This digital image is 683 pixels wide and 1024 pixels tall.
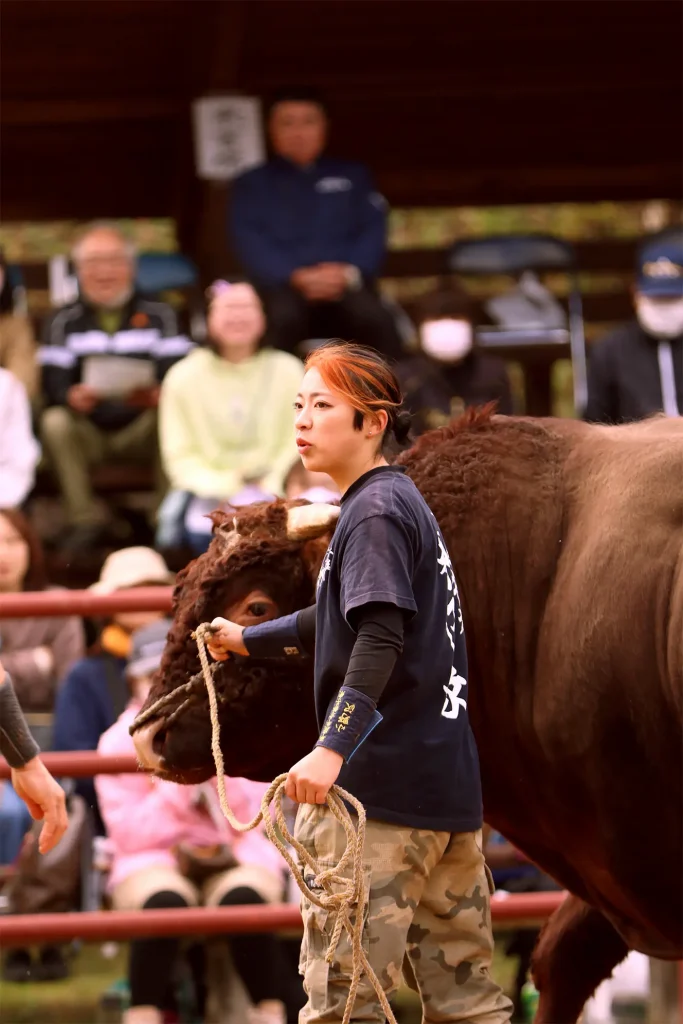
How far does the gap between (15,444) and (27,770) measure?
3.98 metres

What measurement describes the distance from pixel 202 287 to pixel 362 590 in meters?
7.56

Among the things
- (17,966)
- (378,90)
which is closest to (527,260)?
(378,90)

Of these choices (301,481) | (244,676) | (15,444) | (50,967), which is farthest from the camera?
(15,444)

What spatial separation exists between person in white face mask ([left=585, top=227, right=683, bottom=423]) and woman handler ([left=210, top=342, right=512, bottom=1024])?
435 centimetres

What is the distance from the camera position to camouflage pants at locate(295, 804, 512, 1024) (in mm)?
3393

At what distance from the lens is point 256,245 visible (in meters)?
9.04

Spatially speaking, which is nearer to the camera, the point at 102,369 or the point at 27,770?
the point at 27,770

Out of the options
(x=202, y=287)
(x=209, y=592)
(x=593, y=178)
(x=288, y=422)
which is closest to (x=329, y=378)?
(x=209, y=592)

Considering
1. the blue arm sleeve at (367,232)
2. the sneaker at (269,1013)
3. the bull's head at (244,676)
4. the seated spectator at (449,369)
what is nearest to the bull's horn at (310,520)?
the bull's head at (244,676)

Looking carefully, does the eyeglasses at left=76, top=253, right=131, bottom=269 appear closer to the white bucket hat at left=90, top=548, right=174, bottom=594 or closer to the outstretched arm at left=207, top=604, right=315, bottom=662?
the white bucket hat at left=90, top=548, right=174, bottom=594

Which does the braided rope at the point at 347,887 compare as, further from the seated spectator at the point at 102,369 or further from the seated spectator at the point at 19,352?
the seated spectator at the point at 19,352

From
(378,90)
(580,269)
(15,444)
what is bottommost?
(15,444)

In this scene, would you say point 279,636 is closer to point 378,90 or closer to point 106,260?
point 106,260

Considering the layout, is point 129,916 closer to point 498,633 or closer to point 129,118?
point 498,633
